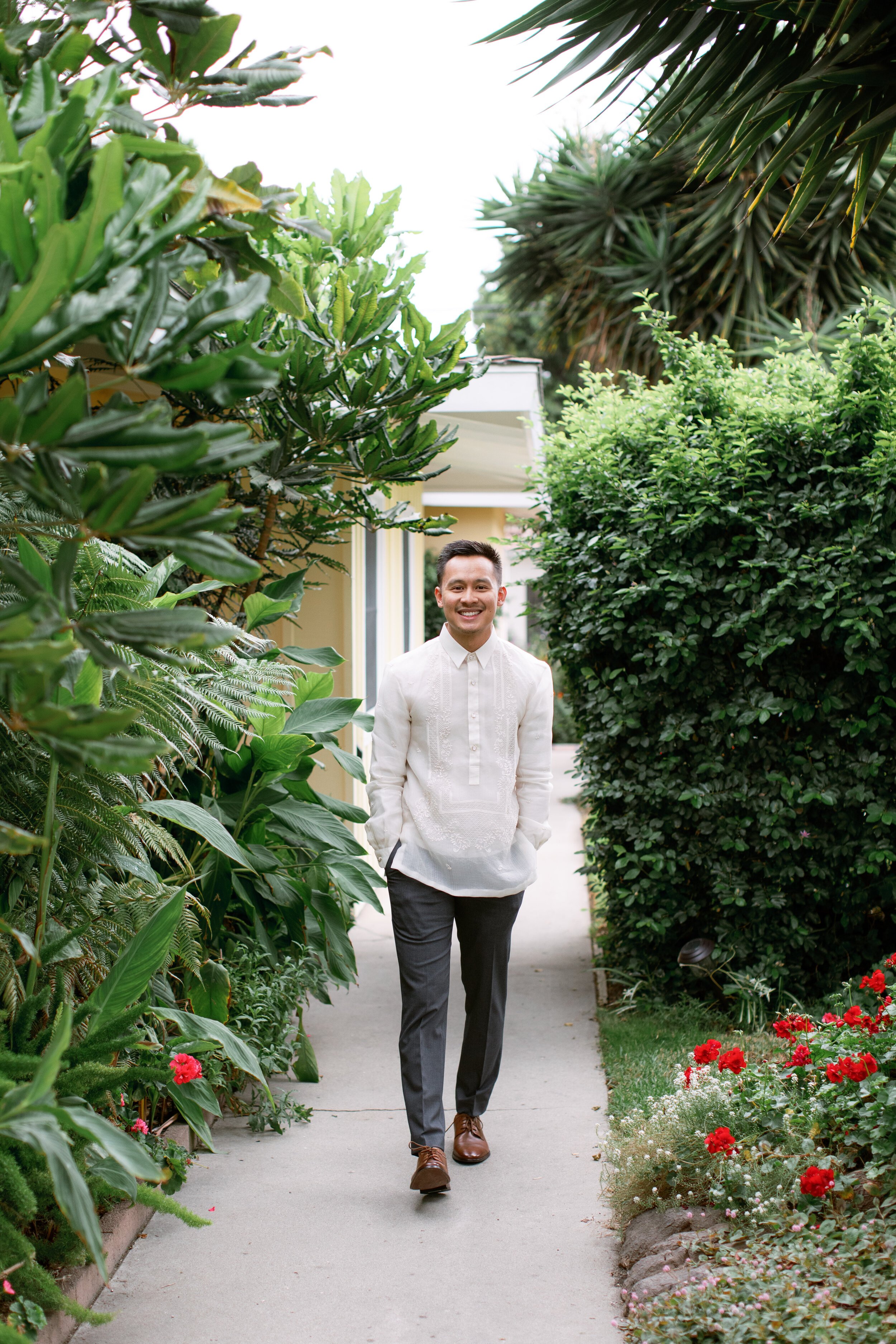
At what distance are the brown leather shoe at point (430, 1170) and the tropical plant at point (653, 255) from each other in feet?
33.8

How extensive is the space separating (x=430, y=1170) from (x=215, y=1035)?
2.56 ft

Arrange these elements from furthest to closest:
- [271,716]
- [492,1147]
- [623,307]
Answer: [623,307]
[271,716]
[492,1147]

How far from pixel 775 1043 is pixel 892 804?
1.16 meters

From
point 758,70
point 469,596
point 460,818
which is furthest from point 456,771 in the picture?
point 758,70

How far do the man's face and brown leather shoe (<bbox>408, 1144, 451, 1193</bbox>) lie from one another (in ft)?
5.35

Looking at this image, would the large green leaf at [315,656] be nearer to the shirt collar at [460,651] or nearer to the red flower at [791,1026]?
the shirt collar at [460,651]

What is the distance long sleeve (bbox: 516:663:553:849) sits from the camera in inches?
151

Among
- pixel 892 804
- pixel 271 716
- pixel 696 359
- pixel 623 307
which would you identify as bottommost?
pixel 892 804

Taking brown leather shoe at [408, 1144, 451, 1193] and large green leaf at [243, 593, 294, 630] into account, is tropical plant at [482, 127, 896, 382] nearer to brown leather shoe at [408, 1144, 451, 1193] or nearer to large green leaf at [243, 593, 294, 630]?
large green leaf at [243, 593, 294, 630]

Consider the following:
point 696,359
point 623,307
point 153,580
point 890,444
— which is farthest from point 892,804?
point 623,307

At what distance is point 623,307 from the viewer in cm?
1419

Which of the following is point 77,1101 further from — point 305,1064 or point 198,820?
point 305,1064

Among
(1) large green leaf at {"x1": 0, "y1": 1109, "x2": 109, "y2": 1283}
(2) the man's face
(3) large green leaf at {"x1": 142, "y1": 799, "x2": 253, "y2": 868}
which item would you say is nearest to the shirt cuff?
(2) the man's face

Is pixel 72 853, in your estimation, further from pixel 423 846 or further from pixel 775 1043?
pixel 775 1043
